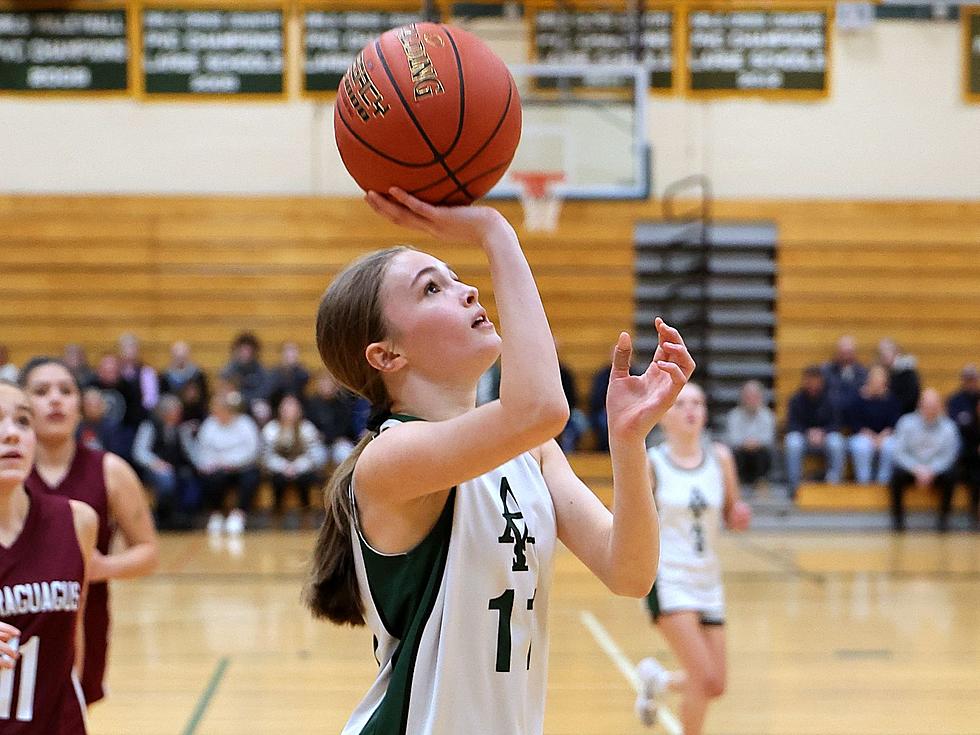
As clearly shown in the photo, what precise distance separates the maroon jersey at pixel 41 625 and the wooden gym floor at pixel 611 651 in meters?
2.41

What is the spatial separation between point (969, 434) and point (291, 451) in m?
6.75

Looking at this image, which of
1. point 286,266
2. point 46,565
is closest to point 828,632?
point 46,565

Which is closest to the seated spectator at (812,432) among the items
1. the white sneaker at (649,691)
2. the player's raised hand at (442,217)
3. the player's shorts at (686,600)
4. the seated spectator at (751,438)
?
the seated spectator at (751,438)

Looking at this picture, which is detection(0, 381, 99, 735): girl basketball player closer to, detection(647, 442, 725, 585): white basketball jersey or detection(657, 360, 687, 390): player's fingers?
detection(657, 360, 687, 390): player's fingers

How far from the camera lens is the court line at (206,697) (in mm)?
5285

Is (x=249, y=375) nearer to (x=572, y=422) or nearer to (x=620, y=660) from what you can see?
(x=572, y=422)

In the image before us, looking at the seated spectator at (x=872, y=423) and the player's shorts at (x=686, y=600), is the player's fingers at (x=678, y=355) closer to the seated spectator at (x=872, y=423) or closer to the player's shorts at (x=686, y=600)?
the player's shorts at (x=686, y=600)

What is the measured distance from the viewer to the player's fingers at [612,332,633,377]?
71.1 inches

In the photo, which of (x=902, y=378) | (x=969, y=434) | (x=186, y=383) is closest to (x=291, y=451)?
(x=186, y=383)

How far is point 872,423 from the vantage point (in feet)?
40.7

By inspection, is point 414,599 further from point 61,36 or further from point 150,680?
point 61,36

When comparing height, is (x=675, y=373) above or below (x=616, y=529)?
above

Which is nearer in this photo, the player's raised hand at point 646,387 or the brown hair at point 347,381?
the player's raised hand at point 646,387

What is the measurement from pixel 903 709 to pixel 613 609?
2621mm
